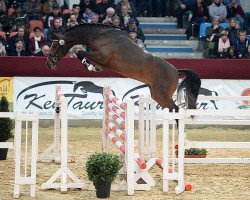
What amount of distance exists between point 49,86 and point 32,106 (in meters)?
0.63

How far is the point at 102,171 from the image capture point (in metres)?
10.9

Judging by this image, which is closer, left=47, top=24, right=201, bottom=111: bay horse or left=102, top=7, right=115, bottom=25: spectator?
left=47, top=24, right=201, bottom=111: bay horse

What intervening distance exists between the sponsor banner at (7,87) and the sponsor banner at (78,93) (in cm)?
11

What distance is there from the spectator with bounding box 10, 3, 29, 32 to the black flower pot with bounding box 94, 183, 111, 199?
37.8ft

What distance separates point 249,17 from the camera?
25.3m

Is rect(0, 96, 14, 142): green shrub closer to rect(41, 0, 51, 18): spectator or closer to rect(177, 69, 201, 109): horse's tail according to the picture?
rect(177, 69, 201, 109): horse's tail

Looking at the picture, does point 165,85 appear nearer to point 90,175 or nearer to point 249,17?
point 90,175

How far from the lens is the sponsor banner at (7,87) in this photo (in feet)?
62.4

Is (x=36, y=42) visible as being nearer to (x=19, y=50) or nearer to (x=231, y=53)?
(x=19, y=50)

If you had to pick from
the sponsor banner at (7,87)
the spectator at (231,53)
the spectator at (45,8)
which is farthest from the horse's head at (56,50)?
the spectator at (45,8)

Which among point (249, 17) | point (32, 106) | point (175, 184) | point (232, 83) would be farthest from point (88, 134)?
point (249, 17)

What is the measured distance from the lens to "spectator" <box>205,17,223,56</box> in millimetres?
22375

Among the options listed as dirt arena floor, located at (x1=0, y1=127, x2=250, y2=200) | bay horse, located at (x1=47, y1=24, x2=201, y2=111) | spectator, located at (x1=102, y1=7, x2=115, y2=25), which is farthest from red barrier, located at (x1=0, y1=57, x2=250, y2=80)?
bay horse, located at (x1=47, y1=24, x2=201, y2=111)

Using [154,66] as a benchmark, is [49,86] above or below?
below
